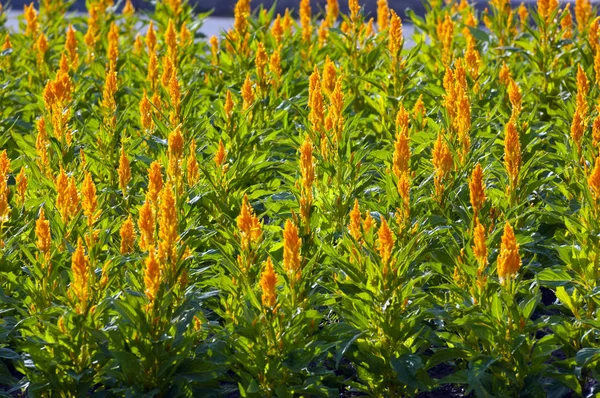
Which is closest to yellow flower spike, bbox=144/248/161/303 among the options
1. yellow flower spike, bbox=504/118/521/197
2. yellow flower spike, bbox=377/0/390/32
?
yellow flower spike, bbox=504/118/521/197

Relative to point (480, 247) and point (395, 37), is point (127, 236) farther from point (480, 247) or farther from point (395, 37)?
point (395, 37)

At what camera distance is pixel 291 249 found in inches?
148

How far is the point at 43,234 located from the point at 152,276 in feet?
1.83

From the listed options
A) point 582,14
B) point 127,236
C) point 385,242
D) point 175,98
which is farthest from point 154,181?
point 582,14

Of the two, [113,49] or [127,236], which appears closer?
[127,236]

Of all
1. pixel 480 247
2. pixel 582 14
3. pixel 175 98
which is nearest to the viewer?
pixel 480 247

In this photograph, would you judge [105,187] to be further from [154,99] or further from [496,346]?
[496,346]

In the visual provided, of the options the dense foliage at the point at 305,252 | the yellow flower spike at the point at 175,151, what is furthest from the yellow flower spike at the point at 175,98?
the yellow flower spike at the point at 175,151

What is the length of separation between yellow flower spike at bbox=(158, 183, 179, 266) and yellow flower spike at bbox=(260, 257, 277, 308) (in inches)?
14.0

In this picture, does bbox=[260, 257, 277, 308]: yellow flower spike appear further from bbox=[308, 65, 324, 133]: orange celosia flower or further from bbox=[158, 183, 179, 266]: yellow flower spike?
bbox=[308, 65, 324, 133]: orange celosia flower

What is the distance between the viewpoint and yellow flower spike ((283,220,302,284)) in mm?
3695

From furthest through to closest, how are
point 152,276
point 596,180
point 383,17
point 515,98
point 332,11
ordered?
1. point 332,11
2. point 383,17
3. point 515,98
4. point 596,180
5. point 152,276

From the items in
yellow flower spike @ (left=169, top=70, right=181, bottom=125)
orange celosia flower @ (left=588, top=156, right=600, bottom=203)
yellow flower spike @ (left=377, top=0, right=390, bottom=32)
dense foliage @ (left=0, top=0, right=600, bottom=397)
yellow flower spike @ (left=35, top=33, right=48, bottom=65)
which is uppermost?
yellow flower spike @ (left=377, top=0, right=390, bottom=32)

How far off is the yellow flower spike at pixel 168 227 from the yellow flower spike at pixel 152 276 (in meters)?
0.07
